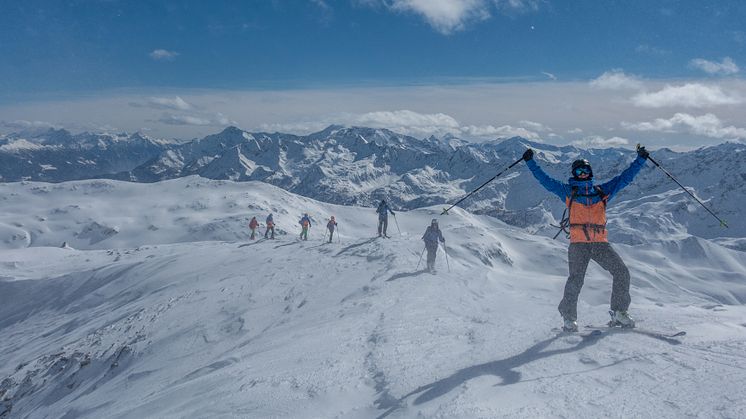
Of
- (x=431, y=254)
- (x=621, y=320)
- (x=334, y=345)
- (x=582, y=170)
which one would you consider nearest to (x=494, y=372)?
(x=621, y=320)

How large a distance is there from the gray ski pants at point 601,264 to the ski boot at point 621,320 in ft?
0.28

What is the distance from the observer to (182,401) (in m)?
7.18

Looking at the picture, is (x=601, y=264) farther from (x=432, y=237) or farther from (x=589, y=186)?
(x=432, y=237)

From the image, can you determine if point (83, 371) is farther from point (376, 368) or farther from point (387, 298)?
point (376, 368)

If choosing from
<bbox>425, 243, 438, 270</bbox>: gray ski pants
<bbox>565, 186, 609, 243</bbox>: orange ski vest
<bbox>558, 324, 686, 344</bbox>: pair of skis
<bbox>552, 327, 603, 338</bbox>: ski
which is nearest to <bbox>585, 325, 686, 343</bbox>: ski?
<bbox>558, 324, 686, 344</bbox>: pair of skis

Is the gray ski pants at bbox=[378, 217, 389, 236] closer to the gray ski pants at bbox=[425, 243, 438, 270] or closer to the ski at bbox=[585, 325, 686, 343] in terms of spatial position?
the gray ski pants at bbox=[425, 243, 438, 270]

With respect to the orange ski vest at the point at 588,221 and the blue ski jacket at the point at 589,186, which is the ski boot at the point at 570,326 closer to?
the orange ski vest at the point at 588,221

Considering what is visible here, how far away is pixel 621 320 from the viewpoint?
7.74 meters

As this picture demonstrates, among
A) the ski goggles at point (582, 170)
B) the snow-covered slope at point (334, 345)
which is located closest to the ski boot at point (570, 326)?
the snow-covered slope at point (334, 345)

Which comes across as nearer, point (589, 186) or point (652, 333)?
point (652, 333)

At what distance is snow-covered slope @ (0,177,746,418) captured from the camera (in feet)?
18.2

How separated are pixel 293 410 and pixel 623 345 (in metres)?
5.07

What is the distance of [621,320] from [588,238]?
1593 mm

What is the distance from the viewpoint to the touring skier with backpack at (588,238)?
7539 millimetres
